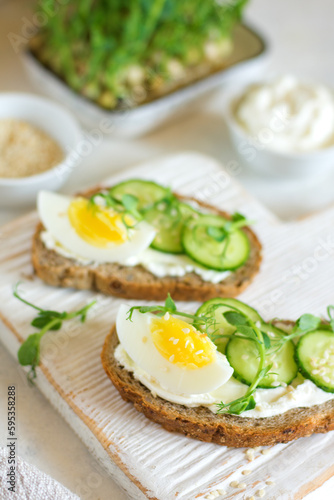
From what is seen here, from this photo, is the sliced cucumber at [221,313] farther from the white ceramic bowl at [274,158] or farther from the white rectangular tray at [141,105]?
the white rectangular tray at [141,105]

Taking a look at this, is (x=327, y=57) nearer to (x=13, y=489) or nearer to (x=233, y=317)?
(x=233, y=317)

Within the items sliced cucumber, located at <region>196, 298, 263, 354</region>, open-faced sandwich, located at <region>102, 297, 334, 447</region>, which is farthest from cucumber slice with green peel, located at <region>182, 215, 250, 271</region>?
open-faced sandwich, located at <region>102, 297, 334, 447</region>

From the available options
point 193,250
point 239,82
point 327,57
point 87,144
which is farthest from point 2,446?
point 327,57

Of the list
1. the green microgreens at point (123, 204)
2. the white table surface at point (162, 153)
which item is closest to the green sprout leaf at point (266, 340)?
the white table surface at point (162, 153)

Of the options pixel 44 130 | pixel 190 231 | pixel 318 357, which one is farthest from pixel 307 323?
pixel 44 130

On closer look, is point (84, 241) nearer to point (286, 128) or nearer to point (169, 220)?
point (169, 220)
